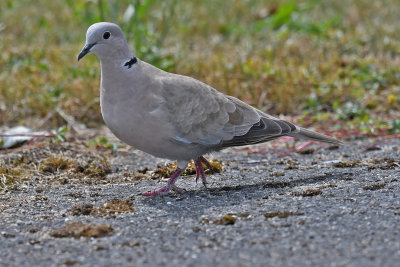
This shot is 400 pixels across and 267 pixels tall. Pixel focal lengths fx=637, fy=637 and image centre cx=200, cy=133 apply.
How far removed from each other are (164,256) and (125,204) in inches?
35.5

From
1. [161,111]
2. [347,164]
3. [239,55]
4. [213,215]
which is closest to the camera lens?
[213,215]

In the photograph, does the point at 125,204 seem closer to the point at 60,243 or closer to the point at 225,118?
the point at 60,243

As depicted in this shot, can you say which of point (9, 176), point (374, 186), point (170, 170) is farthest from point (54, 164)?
point (374, 186)

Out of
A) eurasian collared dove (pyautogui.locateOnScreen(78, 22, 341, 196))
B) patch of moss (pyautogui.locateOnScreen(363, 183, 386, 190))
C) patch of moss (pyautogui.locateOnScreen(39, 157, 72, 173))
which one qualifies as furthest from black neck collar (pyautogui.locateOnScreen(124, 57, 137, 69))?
patch of moss (pyautogui.locateOnScreen(363, 183, 386, 190))

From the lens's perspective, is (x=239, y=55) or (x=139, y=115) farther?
(x=239, y=55)

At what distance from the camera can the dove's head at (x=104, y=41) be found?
158 inches

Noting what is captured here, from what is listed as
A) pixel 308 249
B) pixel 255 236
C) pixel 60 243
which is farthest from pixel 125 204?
pixel 308 249

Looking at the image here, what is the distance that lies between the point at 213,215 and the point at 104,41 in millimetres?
1367

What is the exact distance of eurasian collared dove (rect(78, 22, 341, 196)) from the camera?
389 cm

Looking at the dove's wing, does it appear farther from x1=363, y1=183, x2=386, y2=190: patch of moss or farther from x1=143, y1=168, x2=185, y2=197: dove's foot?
x1=363, y1=183, x2=386, y2=190: patch of moss

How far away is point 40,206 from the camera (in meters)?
3.79

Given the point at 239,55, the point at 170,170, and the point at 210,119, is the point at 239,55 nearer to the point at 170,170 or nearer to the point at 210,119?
the point at 170,170

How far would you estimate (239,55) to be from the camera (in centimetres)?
752

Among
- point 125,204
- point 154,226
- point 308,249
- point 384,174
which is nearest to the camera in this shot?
point 308,249
